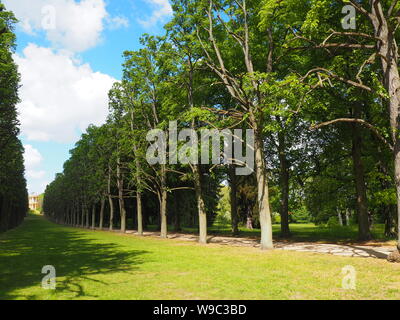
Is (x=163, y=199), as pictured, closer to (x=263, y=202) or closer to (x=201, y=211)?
(x=201, y=211)

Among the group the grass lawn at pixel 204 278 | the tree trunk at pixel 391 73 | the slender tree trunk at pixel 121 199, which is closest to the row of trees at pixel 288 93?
the tree trunk at pixel 391 73

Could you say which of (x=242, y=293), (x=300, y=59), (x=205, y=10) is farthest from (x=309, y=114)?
(x=242, y=293)

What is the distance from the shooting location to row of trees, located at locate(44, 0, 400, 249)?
13961mm

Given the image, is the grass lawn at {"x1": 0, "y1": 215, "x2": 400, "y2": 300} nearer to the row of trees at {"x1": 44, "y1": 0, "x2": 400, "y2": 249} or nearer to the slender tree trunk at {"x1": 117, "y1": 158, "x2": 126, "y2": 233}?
the row of trees at {"x1": 44, "y1": 0, "x2": 400, "y2": 249}

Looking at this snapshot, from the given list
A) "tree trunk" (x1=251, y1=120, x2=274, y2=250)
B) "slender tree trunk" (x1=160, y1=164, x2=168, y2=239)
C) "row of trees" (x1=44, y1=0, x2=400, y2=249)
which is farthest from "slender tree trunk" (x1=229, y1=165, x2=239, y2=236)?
"tree trunk" (x1=251, y1=120, x2=274, y2=250)

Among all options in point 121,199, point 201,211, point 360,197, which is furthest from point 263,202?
point 121,199

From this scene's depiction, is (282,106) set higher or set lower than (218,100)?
lower

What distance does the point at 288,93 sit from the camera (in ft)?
42.5

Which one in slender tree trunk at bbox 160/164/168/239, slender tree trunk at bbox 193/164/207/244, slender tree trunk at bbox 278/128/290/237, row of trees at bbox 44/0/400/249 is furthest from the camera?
slender tree trunk at bbox 160/164/168/239
